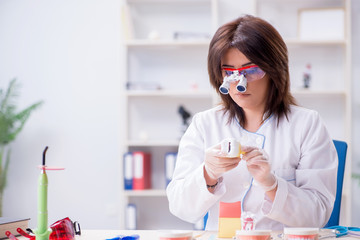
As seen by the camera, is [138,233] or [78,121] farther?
[78,121]

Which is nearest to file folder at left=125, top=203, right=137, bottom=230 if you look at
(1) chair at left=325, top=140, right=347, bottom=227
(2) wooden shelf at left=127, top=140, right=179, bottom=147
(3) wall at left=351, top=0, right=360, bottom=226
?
(2) wooden shelf at left=127, top=140, right=179, bottom=147

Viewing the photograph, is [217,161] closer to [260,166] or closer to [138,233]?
[260,166]

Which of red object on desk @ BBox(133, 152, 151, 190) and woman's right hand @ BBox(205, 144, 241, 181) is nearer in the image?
woman's right hand @ BBox(205, 144, 241, 181)

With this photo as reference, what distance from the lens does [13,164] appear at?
3867mm

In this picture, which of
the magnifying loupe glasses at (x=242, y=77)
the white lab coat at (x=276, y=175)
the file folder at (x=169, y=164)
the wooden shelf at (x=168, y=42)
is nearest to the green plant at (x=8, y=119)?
the wooden shelf at (x=168, y=42)

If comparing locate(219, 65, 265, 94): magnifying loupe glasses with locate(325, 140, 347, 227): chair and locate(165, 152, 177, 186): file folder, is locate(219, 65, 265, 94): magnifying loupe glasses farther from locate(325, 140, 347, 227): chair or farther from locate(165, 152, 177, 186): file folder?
locate(165, 152, 177, 186): file folder

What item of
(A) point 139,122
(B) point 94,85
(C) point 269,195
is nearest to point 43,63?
(B) point 94,85

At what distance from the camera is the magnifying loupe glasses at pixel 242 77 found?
1.57m

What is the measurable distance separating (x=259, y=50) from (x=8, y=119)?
8.39ft

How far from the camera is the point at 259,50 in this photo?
5.17ft

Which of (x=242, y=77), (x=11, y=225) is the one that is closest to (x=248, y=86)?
(x=242, y=77)

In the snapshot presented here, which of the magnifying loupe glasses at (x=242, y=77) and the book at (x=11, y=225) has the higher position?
the magnifying loupe glasses at (x=242, y=77)

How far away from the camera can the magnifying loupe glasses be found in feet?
5.15

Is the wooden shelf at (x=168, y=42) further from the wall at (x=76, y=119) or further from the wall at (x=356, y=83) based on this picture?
the wall at (x=356, y=83)
